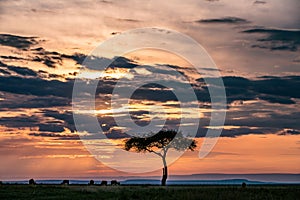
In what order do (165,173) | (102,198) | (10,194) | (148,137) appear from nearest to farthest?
(102,198)
(10,194)
(165,173)
(148,137)

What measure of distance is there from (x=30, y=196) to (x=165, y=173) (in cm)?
4952

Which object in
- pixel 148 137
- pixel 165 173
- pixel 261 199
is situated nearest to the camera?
pixel 261 199

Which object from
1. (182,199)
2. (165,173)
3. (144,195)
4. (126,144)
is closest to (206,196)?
(182,199)

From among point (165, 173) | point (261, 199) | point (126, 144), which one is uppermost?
point (126, 144)

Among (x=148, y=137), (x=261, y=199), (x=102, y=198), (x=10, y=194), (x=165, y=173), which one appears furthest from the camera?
(x=148, y=137)

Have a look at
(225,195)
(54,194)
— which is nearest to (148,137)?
(54,194)

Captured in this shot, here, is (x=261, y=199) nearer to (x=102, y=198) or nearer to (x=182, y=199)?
(x=182, y=199)

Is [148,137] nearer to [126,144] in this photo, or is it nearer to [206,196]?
[126,144]

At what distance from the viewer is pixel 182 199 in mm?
44750

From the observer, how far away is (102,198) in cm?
4841

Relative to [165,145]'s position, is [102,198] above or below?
below

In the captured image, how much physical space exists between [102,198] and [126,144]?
2297 inches

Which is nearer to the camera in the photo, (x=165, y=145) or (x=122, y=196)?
(x=122, y=196)

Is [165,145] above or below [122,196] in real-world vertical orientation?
above
